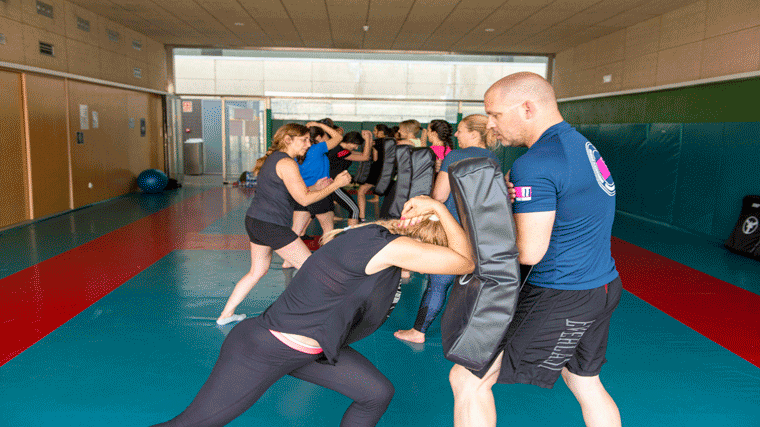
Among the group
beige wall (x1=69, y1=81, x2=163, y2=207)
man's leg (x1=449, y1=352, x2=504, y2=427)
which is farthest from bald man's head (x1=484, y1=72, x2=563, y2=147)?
beige wall (x1=69, y1=81, x2=163, y2=207)

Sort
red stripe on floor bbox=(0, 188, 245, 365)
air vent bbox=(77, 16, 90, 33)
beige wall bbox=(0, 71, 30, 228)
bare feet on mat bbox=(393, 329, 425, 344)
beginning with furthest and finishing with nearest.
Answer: air vent bbox=(77, 16, 90, 33) < beige wall bbox=(0, 71, 30, 228) < red stripe on floor bbox=(0, 188, 245, 365) < bare feet on mat bbox=(393, 329, 425, 344)

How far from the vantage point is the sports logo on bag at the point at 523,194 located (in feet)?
5.83

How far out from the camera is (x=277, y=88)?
14.5m

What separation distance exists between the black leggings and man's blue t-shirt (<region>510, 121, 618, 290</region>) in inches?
31.2

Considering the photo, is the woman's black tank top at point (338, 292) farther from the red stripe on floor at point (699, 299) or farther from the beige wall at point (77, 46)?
the beige wall at point (77, 46)

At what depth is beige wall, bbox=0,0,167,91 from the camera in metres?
7.71

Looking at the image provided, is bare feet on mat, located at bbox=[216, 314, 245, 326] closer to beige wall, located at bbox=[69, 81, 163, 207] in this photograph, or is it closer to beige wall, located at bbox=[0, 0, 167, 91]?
beige wall, located at bbox=[0, 0, 167, 91]

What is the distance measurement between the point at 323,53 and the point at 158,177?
18.2ft

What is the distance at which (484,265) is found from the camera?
68.1 inches

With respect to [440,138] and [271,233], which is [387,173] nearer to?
[440,138]

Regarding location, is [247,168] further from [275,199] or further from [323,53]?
[275,199]

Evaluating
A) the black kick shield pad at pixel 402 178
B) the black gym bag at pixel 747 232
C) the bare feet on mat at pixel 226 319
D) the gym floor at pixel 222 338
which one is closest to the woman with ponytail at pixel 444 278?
the gym floor at pixel 222 338

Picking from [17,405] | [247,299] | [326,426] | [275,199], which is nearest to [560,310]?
[326,426]

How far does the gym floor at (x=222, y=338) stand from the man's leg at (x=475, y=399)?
0.82 meters
